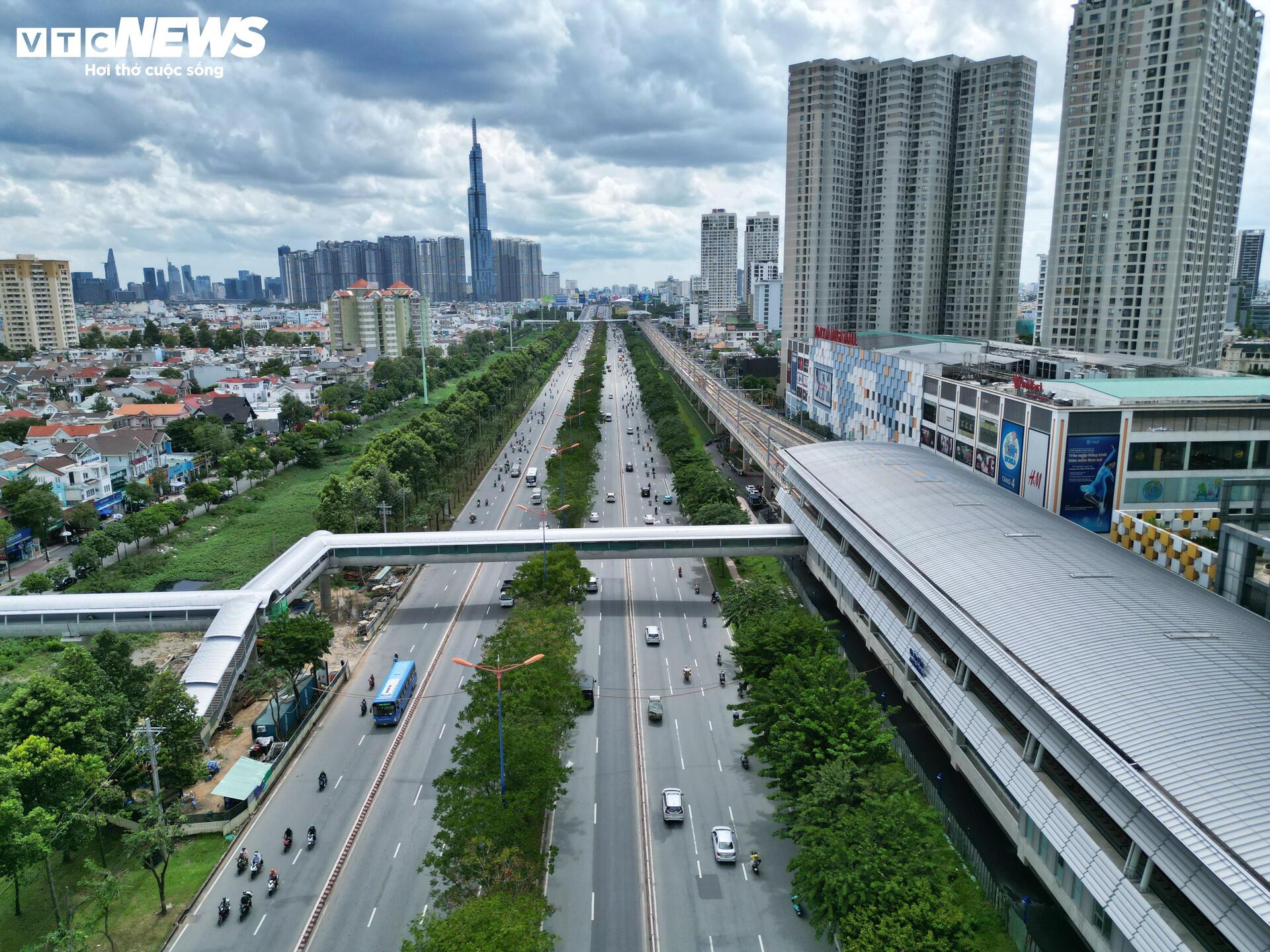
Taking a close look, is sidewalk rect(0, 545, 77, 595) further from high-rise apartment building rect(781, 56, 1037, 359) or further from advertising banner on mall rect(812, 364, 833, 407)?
high-rise apartment building rect(781, 56, 1037, 359)

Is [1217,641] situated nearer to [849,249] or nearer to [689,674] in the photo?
[689,674]

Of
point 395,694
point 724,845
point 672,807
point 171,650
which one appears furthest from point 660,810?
point 171,650

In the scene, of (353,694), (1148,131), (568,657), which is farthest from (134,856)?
(1148,131)

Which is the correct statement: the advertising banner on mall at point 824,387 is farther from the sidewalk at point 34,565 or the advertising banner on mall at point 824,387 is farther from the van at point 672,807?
the sidewalk at point 34,565

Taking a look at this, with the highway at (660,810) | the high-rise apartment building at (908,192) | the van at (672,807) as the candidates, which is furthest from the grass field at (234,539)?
the high-rise apartment building at (908,192)

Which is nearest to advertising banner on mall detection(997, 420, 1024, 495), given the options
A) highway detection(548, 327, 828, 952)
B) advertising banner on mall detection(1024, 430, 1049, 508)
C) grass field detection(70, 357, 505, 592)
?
advertising banner on mall detection(1024, 430, 1049, 508)

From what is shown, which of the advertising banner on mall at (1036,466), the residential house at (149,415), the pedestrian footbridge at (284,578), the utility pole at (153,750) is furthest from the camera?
the residential house at (149,415)
